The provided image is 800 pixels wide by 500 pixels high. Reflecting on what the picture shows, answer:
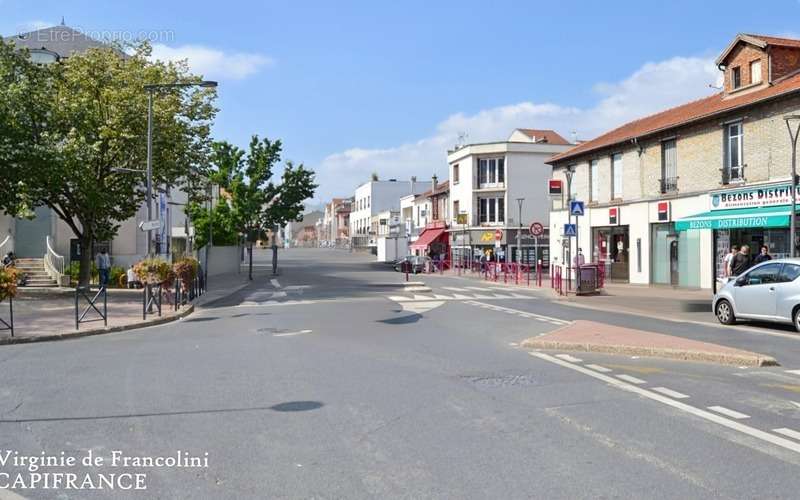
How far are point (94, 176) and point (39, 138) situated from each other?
83.8 inches

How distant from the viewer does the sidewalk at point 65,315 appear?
14539 millimetres

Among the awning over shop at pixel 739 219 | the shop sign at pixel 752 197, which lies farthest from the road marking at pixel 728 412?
the shop sign at pixel 752 197

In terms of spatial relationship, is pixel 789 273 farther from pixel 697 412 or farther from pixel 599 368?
pixel 697 412

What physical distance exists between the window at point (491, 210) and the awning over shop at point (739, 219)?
30371 millimetres

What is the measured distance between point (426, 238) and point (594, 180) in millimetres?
32180

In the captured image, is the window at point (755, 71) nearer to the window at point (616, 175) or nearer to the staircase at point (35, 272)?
the window at point (616, 175)

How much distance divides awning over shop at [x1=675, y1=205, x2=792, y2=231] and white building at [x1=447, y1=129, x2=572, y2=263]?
29.1 metres

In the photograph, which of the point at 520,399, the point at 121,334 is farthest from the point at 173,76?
the point at 520,399

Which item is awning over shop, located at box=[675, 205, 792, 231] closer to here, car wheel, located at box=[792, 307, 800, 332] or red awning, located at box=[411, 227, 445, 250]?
car wheel, located at box=[792, 307, 800, 332]

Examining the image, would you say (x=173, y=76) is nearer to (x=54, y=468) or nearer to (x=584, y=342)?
(x=584, y=342)

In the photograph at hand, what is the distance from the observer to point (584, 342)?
1152 cm

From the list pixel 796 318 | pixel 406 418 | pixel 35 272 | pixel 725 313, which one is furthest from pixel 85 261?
pixel 796 318

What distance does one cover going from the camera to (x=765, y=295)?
47.9ft

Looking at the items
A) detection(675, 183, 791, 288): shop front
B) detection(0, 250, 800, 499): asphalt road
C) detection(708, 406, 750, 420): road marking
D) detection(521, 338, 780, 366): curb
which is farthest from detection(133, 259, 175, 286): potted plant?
detection(675, 183, 791, 288): shop front
